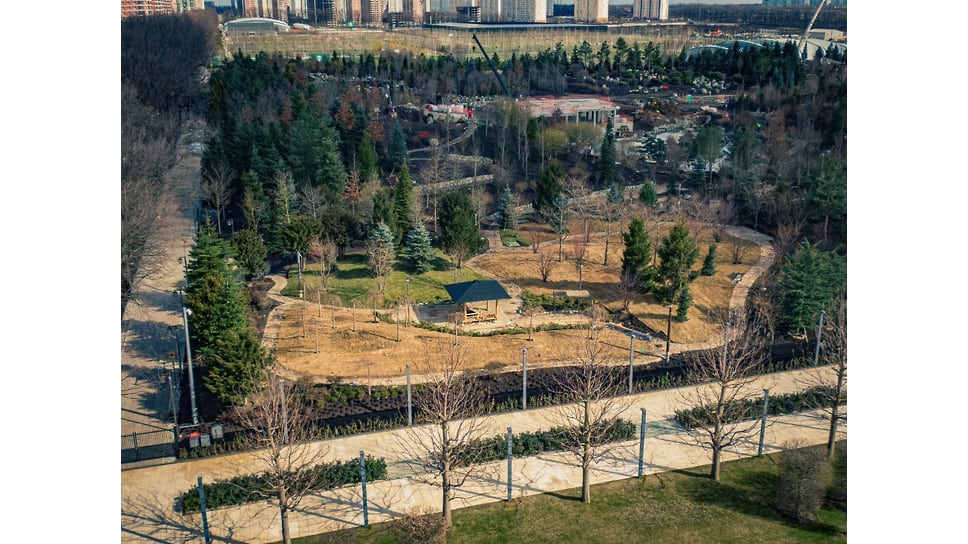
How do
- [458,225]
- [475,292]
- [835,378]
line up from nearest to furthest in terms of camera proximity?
[835,378] → [475,292] → [458,225]

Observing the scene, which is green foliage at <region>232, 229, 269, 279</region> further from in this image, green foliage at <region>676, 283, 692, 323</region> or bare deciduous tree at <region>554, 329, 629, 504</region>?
green foliage at <region>676, 283, 692, 323</region>

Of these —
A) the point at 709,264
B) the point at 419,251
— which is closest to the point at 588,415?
the point at 419,251

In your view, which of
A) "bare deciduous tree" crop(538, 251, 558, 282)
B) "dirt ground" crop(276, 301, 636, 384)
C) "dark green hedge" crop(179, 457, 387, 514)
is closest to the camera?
"dark green hedge" crop(179, 457, 387, 514)

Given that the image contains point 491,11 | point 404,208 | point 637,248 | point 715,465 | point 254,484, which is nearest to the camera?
point 254,484

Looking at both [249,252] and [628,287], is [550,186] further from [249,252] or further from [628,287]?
[249,252]

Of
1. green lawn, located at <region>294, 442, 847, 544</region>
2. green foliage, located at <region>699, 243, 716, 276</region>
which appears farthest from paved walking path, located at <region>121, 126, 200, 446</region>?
green foliage, located at <region>699, 243, 716, 276</region>

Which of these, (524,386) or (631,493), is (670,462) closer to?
(631,493)
